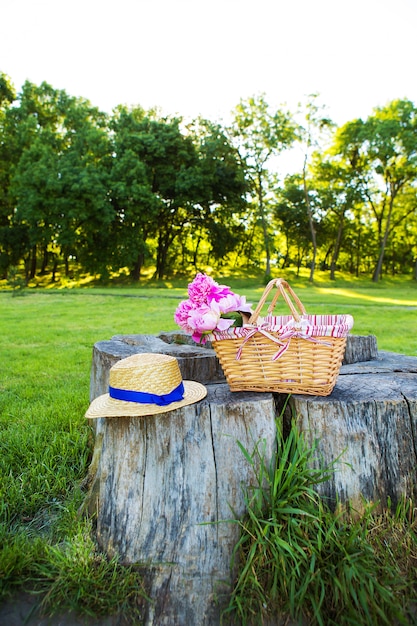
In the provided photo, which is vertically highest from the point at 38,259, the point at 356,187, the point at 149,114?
the point at 149,114

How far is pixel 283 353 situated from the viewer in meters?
2.20

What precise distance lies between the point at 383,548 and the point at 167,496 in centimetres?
101

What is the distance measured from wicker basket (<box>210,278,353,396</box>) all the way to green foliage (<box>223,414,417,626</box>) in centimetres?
32

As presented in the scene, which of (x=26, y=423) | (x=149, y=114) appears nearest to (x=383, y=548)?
(x=26, y=423)

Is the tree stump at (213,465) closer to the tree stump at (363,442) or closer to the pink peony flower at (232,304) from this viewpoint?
the tree stump at (363,442)

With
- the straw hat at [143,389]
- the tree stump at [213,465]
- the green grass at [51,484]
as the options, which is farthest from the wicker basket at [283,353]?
the green grass at [51,484]

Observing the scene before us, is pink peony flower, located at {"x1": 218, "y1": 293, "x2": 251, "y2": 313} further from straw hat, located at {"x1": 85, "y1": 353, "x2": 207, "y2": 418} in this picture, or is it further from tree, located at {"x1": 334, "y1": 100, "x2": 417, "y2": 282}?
tree, located at {"x1": 334, "y1": 100, "x2": 417, "y2": 282}

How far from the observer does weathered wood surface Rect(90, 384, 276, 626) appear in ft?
6.55

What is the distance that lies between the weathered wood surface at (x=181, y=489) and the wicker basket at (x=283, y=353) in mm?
123

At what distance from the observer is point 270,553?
1.96 metres

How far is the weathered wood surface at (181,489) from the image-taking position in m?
2.00

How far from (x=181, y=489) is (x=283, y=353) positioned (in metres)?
0.82

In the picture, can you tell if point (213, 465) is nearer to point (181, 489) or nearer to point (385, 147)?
point (181, 489)

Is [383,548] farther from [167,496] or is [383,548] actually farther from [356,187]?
[356,187]
